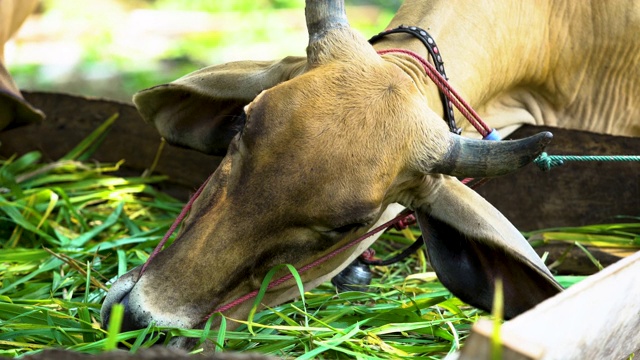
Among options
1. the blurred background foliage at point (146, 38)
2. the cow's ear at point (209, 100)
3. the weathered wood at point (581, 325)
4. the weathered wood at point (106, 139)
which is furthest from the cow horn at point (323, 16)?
the blurred background foliage at point (146, 38)

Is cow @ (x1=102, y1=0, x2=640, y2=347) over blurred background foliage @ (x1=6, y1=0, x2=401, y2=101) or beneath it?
over

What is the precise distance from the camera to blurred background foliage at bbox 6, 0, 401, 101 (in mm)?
9242

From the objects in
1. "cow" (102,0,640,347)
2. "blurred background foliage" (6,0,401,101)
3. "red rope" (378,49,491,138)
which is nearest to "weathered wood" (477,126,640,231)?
"cow" (102,0,640,347)

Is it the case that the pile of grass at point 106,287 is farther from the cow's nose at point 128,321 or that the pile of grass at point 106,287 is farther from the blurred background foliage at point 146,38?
the blurred background foliage at point 146,38

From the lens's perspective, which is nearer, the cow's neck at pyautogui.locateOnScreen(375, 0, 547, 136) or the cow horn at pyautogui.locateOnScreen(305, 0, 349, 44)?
the cow horn at pyautogui.locateOnScreen(305, 0, 349, 44)

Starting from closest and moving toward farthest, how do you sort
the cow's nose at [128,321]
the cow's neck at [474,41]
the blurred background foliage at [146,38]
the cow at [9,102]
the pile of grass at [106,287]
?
1. the cow's nose at [128,321]
2. the pile of grass at [106,287]
3. the cow's neck at [474,41]
4. the cow at [9,102]
5. the blurred background foliage at [146,38]

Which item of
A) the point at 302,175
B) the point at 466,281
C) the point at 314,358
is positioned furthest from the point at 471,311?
the point at 302,175

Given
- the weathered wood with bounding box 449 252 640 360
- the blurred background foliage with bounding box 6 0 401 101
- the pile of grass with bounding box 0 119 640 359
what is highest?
the weathered wood with bounding box 449 252 640 360

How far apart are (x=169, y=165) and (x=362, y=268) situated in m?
1.59

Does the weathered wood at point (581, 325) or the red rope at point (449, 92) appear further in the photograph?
the red rope at point (449, 92)

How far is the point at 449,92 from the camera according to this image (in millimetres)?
3969

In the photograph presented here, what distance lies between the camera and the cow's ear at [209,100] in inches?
161

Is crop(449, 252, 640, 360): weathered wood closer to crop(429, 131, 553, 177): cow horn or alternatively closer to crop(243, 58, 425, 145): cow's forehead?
crop(429, 131, 553, 177): cow horn

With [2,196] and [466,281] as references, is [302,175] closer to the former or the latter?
[466,281]
